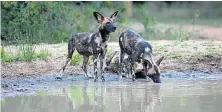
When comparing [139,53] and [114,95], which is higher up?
[139,53]

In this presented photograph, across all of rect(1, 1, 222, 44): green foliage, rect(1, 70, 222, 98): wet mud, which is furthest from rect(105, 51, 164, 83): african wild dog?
rect(1, 1, 222, 44): green foliage

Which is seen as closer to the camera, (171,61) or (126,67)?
(126,67)

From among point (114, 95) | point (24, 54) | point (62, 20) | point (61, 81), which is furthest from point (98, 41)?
point (62, 20)

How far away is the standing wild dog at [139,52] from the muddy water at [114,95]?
248 mm

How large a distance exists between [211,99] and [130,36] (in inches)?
129

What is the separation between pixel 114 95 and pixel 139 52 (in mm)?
1896

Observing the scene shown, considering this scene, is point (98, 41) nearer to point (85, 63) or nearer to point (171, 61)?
point (85, 63)

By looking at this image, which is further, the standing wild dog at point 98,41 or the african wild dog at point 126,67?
the standing wild dog at point 98,41

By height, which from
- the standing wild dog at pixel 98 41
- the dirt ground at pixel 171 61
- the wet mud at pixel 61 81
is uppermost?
the standing wild dog at pixel 98 41

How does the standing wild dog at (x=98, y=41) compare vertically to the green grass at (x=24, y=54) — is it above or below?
above

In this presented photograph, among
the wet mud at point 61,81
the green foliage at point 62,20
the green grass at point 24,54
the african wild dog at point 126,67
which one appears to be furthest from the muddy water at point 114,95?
the green foliage at point 62,20

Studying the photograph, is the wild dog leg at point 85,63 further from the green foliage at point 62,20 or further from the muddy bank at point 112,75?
the green foliage at point 62,20

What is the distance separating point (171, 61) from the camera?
15.2 m

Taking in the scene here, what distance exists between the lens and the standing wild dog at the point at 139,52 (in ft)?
42.1
